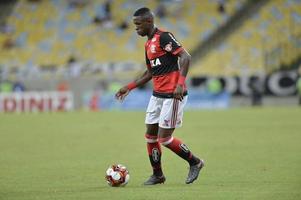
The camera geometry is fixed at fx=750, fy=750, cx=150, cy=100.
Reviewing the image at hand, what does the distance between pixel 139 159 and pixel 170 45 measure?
447 cm

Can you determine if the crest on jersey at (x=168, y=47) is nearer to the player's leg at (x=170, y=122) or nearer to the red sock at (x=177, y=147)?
the player's leg at (x=170, y=122)

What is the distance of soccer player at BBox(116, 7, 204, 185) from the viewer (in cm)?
938

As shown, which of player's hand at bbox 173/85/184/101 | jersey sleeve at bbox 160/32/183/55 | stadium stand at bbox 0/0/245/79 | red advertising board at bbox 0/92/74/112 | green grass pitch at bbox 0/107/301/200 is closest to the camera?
green grass pitch at bbox 0/107/301/200

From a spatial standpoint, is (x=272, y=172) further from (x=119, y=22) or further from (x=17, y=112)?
(x=119, y=22)

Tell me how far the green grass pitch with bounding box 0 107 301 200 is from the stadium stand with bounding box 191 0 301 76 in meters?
12.2

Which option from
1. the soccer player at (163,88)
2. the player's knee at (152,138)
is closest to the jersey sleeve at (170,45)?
the soccer player at (163,88)

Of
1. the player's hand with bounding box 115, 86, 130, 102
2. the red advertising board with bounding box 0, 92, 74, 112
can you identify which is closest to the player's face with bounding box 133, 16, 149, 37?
the player's hand with bounding box 115, 86, 130, 102

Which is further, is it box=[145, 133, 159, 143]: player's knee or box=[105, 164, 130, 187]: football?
box=[145, 133, 159, 143]: player's knee

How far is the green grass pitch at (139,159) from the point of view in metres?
8.83

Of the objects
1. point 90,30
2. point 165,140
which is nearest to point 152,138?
point 165,140

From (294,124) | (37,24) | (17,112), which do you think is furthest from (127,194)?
(37,24)

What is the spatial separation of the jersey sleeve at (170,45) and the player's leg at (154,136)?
69cm

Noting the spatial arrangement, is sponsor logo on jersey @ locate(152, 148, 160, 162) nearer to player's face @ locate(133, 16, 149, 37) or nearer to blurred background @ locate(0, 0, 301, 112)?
player's face @ locate(133, 16, 149, 37)

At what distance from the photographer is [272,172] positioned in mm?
10906
